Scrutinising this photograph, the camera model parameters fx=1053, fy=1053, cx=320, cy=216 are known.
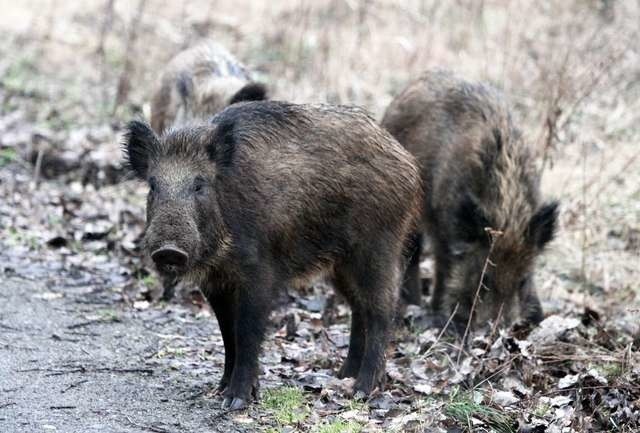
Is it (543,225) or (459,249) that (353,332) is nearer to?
(459,249)

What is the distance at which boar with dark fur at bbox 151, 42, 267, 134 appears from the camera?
887 centimetres

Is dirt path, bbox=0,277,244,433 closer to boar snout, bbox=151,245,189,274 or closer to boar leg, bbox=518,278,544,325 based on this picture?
boar snout, bbox=151,245,189,274

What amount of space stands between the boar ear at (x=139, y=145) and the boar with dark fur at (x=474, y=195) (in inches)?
93.9

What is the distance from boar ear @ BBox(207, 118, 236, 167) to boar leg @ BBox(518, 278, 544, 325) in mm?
2919

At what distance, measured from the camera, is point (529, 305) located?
7695mm

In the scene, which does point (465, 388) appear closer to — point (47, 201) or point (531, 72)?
point (47, 201)

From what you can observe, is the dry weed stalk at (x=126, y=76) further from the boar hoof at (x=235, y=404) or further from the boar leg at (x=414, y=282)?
the boar hoof at (x=235, y=404)

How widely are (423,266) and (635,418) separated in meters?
4.48

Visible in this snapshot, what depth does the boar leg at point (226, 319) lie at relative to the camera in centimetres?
580

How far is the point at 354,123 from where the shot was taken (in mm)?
6309

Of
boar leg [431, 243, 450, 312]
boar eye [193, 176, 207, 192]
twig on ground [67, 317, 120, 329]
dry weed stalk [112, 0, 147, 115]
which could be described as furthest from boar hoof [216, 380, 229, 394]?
dry weed stalk [112, 0, 147, 115]

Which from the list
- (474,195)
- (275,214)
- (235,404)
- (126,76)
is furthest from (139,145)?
(126,76)

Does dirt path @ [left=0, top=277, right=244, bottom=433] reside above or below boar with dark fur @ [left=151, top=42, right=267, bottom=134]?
below

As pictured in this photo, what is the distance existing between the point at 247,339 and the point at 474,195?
306cm
